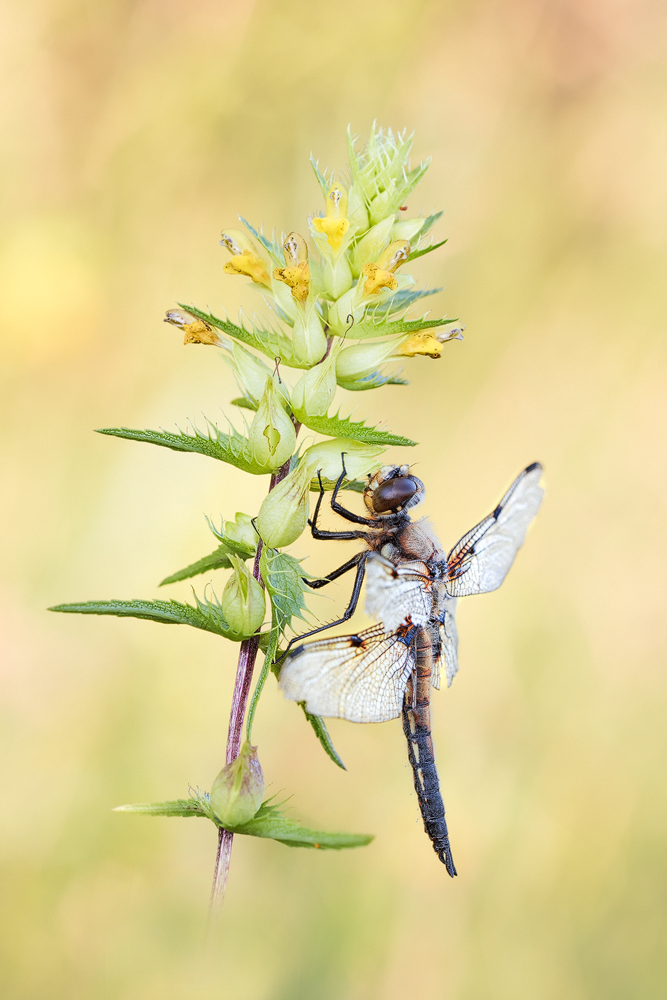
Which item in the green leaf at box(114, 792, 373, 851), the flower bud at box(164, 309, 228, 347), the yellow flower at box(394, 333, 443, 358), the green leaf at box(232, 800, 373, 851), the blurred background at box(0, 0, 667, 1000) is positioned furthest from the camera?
the blurred background at box(0, 0, 667, 1000)

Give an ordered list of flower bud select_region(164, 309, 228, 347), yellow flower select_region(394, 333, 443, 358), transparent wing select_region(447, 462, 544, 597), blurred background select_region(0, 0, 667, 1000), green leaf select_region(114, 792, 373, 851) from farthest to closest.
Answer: blurred background select_region(0, 0, 667, 1000) → transparent wing select_region(447, 462, 544, 597) → yellow flower select_region(394, 333, 443, 358) → flower bud select_region(164, 309, 228, 347) → green leaf select_region(114, 792, 373, 851)

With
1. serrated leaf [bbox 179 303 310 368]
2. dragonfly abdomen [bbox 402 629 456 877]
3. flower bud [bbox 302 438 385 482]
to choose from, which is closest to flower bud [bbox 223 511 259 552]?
flower bud [bbox 302 438 385 482]

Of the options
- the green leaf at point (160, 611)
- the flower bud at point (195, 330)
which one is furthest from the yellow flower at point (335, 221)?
the green leaf at point (160, 611)

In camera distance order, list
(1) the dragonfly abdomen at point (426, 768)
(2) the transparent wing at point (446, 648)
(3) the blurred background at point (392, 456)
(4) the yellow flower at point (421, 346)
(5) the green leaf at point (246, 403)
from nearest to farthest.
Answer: (5) the green leaf at point (246, 403), (4) the yellow flower at point (421, 346), (2) the transparent wing at point (446, 648), (1) the dragonfly abdomen at point (426, 768), (3) the blurred background at point (392, 456)

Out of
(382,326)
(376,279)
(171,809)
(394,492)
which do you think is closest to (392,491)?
(394,492)

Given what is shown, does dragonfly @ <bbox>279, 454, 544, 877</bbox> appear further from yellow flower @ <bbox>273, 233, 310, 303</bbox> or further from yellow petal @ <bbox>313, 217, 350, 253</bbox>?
yellow petal @ <bbox>313, 217, 350, 253</bbox>

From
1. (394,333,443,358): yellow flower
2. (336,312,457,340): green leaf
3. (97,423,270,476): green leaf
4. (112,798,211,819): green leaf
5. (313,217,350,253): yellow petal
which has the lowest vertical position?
(112,798,211,819): green leaf

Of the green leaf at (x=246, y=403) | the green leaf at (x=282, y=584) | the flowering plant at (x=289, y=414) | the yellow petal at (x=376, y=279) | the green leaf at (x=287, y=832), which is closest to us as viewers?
the green leaf at (x=287, y=832)

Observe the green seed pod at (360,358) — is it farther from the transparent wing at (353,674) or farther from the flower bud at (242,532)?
the transparent wing at (353,674)

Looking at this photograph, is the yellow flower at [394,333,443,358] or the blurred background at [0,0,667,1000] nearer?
the yellow flower at [394,333,443,358]
